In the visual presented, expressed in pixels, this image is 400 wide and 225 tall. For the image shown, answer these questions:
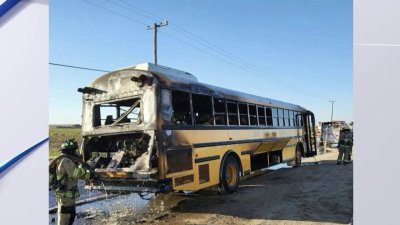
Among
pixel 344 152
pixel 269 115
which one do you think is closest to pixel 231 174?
pixel 269 115

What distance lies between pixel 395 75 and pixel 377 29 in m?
0.58

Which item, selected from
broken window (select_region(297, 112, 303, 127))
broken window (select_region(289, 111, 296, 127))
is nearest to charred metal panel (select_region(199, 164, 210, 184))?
broken window (select_region(289, 111, 296, 127))

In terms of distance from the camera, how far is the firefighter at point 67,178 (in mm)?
5332

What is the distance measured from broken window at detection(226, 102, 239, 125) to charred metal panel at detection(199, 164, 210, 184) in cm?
163

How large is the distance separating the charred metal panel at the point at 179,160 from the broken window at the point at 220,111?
4.87 ft

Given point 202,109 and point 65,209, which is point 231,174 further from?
point 65,209

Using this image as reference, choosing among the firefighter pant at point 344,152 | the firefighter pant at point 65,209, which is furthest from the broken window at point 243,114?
the firefighter pant at point 344,152

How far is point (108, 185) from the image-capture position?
733 cm

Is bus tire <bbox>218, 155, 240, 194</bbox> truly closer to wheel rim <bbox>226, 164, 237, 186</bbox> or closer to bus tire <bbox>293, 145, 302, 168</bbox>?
wheel rim <bbox>226, 164, 237, 186</bbox>

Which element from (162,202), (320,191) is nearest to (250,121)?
(320,191)

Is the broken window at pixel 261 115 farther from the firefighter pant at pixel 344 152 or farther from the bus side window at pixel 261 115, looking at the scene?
the firefighter pant at pixel 344 152

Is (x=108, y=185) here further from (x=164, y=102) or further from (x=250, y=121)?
(x=250, y=121)

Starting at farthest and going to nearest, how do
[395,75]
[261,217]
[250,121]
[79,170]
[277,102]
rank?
[277,102] < [250,121] < [261,217] < [79,170] < [395,75]

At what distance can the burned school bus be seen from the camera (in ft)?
22.9
